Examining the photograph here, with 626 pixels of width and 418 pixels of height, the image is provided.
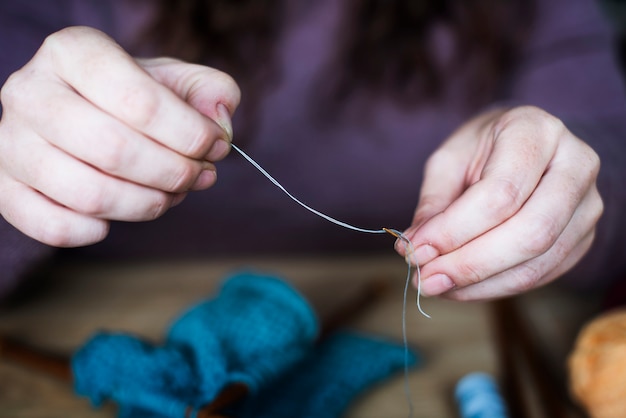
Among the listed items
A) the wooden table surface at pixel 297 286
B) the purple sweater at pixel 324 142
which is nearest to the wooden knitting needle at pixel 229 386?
the wooden table surface at pixel 297 286

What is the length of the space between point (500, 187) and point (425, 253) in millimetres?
80

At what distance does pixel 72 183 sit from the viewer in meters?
0.41

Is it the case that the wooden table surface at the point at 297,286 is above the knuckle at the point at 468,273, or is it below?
above

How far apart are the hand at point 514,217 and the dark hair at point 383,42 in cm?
39

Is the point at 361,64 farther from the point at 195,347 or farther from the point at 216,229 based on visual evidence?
the point at 195,347

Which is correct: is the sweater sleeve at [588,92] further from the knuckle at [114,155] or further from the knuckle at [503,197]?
the knuckle at [114,155]

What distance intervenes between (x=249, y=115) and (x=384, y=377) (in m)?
0.43

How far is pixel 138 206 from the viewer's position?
436mm

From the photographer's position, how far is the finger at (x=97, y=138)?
40cm

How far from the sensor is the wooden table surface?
0.66m

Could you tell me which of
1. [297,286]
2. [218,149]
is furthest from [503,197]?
[297,286]

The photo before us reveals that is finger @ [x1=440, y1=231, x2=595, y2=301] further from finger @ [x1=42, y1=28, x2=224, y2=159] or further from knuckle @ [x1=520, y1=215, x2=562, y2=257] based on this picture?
finger @ [x1=42, y1=28, x2=224, y2=159]

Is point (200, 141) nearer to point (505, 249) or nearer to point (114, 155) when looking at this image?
point (114, 155)

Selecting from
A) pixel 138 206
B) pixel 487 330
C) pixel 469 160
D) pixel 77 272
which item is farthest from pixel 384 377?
pixel 77 272
